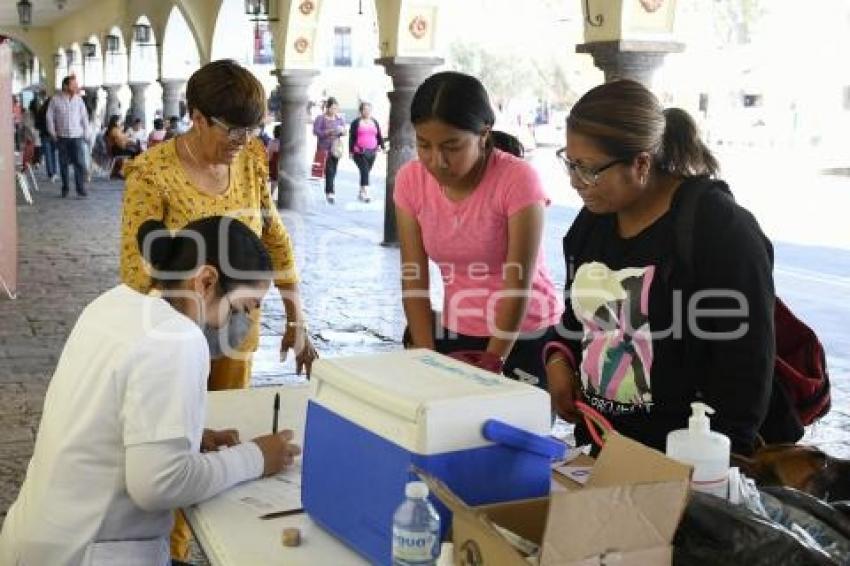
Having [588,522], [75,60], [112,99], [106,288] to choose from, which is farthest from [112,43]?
[588,522]

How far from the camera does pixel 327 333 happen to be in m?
6.64

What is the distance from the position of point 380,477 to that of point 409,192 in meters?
1.37

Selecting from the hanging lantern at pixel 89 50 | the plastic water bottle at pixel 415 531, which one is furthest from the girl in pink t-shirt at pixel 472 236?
the hanging lantern at pixel 89 50

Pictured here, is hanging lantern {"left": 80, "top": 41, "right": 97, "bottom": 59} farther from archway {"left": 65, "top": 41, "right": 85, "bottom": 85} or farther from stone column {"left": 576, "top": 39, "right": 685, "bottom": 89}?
stone column {"left": 576, "top": 39, "right": 685, "bottom": 89}

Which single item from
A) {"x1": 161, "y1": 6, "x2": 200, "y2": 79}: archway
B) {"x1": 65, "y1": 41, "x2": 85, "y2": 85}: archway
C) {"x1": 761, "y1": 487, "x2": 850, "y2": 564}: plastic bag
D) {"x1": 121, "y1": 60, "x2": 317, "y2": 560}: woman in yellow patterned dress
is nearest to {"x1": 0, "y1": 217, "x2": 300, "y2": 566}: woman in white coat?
{"x1": 121, "y1": 60, "x2": 317, "y2": 560}: woman in yellow patterned dress

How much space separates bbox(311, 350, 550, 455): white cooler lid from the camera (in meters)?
1.47

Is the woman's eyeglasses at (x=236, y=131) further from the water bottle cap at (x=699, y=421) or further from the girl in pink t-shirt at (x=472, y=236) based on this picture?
the water bottle cap at (x=699, y=421)

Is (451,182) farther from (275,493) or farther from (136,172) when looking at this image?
(275,493)

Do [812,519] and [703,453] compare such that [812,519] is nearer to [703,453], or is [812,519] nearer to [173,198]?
[703,453]

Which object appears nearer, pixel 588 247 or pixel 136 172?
pixel 588 247

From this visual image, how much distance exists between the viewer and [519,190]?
2.62 meters

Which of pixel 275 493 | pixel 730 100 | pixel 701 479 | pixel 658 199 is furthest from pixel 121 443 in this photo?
pixel 730 100

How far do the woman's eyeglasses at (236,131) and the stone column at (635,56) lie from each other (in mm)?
4438

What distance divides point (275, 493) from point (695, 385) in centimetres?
83
